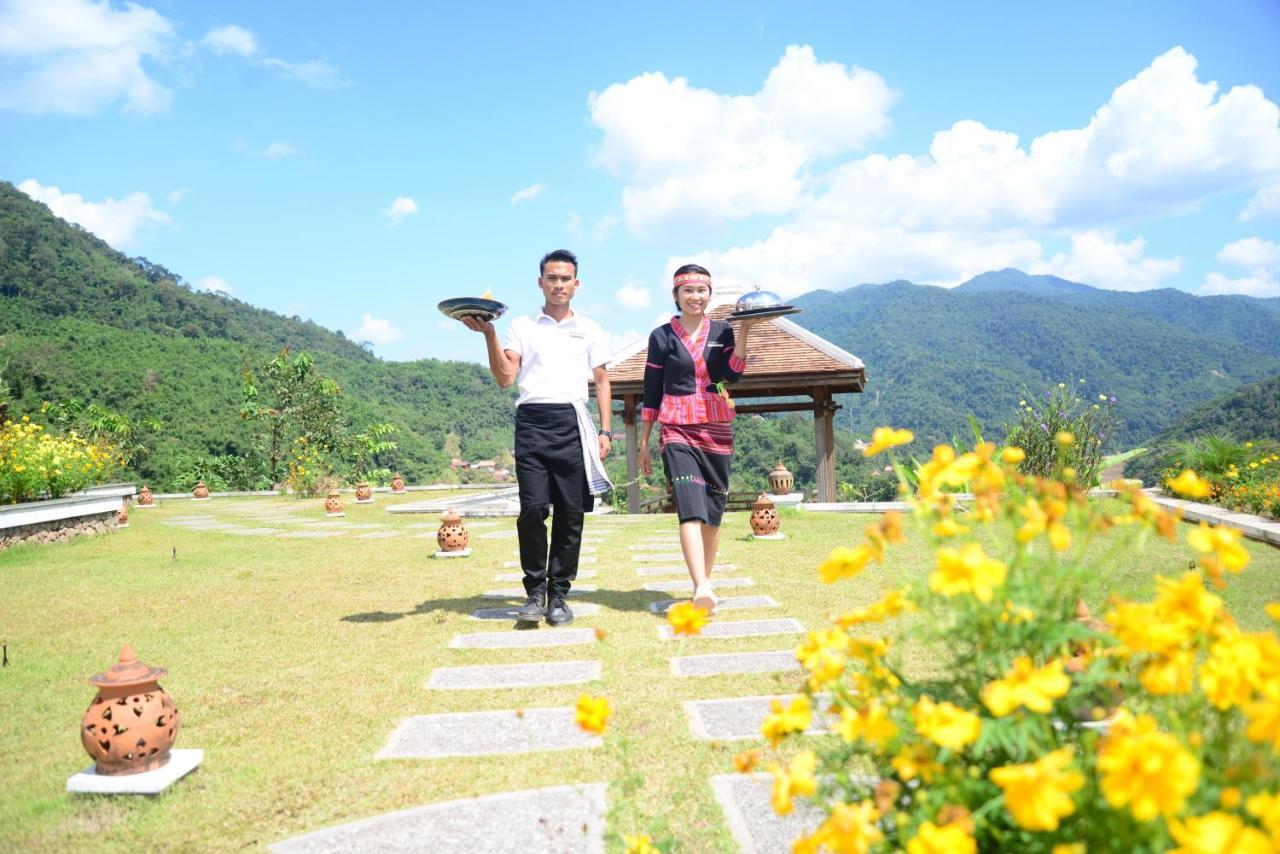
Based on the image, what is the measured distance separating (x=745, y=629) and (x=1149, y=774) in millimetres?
3436

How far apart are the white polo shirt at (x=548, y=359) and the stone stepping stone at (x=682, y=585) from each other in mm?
1661

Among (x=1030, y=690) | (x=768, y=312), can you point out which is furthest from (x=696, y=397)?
(x=1030, y=690)

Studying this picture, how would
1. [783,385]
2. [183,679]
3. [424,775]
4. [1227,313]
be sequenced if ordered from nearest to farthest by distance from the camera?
[424,775], [183,679], [783,385], [1227,313]

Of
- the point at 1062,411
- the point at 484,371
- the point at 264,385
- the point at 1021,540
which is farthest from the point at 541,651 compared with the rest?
the point at 484,371

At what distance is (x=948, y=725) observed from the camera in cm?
114

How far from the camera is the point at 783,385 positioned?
1304 cm

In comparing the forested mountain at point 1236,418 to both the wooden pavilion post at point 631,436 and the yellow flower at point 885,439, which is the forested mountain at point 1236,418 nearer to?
the wooden pavilion post at point 631,436

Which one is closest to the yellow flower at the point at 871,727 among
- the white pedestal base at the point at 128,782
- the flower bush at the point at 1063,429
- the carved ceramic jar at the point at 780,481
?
the white pedestal base at the point at 128,782

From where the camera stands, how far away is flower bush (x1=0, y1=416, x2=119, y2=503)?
9.55m

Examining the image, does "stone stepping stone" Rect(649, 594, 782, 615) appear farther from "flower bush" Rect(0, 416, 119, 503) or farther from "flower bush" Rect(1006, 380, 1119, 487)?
"flower bush" Rect(0, 416, 119, 503)

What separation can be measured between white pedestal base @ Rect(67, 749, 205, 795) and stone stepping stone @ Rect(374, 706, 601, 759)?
2.00ft

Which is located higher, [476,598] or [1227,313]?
[1227,313]

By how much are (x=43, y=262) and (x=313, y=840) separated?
163 feet

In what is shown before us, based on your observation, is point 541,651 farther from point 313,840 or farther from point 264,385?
point 264,385
